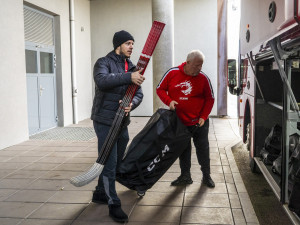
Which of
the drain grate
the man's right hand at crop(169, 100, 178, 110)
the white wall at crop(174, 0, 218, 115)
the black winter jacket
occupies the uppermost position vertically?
the white wall at crop(174, 0, 218, 115)

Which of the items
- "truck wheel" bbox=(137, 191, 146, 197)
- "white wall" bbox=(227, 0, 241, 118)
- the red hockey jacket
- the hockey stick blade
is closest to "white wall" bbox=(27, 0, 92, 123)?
"white wall" bbox=(227, 0, 241, 118)

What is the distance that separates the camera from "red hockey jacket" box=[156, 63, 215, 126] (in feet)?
14.5

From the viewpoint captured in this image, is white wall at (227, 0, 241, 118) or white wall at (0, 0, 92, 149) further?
white wall at (227, 0, 241, 118)

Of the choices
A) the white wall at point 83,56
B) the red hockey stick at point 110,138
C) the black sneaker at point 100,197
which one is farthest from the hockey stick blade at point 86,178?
the white wall at point 83,56

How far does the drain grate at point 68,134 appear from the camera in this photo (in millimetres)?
8219

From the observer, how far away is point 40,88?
899 centimetres

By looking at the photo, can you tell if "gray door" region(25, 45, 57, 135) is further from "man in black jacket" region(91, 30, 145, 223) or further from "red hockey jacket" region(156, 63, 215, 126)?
"man in black jacket" region(91, 30, 145, 223)

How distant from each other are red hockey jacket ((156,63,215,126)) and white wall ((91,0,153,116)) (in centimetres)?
744

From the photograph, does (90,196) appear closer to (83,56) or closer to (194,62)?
(194,62)

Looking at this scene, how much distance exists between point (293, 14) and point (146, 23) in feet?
31.0

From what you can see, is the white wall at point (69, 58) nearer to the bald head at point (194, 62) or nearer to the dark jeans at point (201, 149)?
the bald head at point (194, 62)

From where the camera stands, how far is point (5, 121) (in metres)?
7.30

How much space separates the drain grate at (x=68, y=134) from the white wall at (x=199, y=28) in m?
4.15

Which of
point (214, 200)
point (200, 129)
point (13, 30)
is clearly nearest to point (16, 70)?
point (13, 30)
